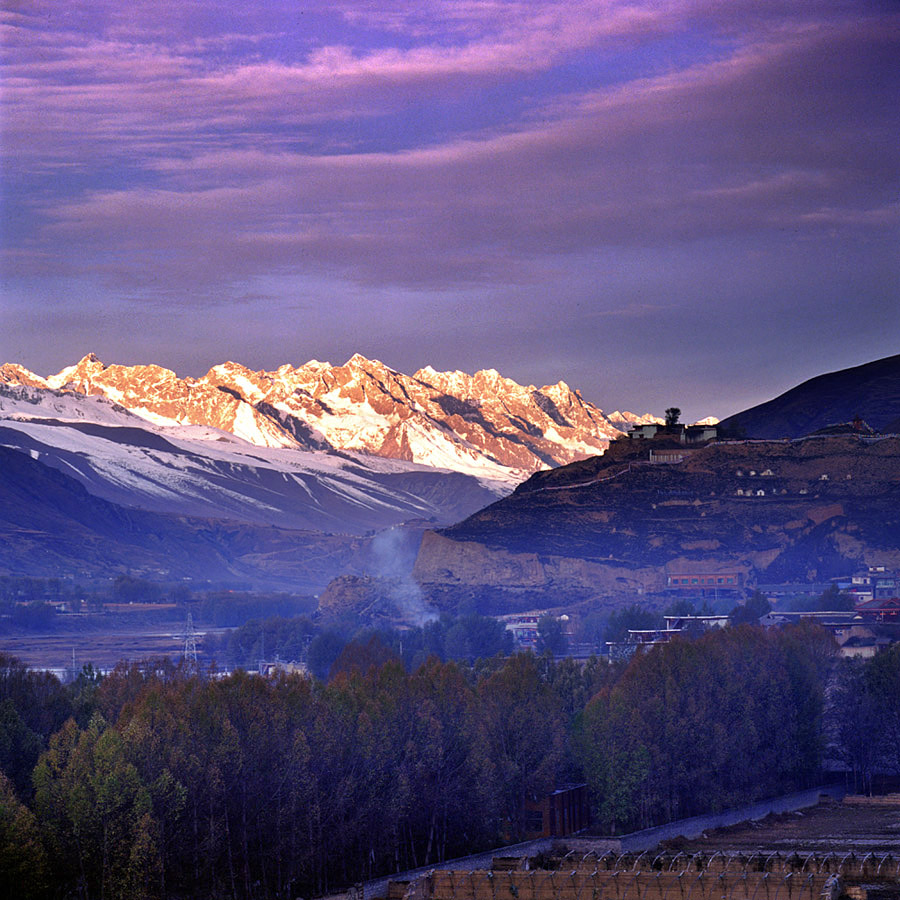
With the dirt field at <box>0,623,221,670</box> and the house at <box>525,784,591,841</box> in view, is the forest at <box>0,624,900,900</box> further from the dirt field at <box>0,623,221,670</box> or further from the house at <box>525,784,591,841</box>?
the dirt field at <box>0,623,221,670</box>

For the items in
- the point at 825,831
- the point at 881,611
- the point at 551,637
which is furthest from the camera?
the point at 551,637

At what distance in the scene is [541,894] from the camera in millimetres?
55562

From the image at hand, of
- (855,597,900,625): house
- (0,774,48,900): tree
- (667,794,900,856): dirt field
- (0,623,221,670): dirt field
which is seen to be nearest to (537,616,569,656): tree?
(855,597,900,625): house

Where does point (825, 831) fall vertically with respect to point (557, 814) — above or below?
below

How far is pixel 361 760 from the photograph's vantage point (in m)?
62.4

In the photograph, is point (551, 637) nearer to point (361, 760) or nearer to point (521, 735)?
point (521, 735)

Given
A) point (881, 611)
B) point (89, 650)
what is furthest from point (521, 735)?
point (89, 650)

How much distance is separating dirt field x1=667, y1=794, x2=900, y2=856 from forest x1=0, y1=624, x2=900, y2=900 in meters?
2.27

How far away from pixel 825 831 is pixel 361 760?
18.2 meters

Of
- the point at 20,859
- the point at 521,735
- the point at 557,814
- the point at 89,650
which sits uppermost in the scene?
the point at 89,650

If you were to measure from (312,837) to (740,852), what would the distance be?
1312cm

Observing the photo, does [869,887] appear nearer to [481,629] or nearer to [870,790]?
[870,790]

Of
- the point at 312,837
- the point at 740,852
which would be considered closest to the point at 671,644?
the point at 740,852

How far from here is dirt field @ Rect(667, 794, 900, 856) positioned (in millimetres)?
66250
